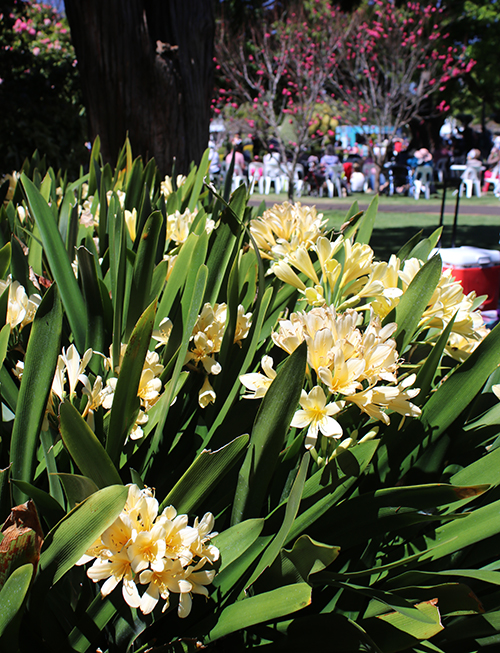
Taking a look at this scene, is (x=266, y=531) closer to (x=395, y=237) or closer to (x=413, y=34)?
(x=395, y=237)

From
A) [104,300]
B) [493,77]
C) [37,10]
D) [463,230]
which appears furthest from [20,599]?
[493,77]

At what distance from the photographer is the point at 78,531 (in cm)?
61

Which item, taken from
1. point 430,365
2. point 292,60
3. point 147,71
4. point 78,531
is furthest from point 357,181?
point 78,531

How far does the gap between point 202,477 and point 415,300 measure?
0.49 meters

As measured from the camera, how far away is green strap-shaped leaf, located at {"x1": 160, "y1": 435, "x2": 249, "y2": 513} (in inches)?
26.9

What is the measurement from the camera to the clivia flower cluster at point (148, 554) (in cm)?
62

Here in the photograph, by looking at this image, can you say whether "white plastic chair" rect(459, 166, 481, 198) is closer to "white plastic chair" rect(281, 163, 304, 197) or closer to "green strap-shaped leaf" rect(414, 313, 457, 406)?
"white plastic chair" rect(281, 163, 304, 197)

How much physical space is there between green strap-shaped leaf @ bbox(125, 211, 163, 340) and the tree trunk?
8.78 feet

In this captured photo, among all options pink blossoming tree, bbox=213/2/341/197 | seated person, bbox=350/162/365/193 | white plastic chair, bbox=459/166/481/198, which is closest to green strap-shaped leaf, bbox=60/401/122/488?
pink blossoming tree, bbox=213/2/341/197

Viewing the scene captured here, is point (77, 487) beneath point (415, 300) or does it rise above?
beneath

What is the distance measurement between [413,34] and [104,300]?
63.3 ft

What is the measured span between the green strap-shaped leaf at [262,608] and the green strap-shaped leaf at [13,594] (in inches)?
10.1

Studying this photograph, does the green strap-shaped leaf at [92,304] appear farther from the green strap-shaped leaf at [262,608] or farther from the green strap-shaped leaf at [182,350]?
the green strap-shaped leaf at [262,608]

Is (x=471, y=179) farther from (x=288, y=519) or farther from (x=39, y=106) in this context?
(x=288, y=519)
